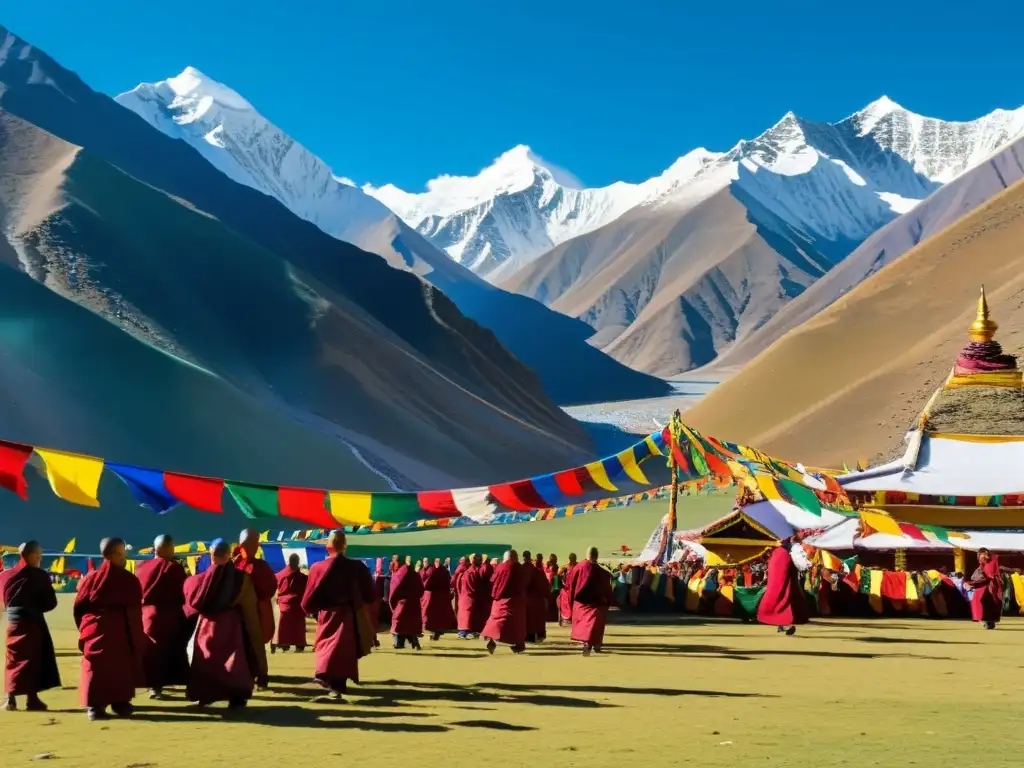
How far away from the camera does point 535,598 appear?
15219 mm

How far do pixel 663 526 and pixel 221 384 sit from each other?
2533 cm

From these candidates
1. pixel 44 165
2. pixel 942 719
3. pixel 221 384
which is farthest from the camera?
pixel 44 165

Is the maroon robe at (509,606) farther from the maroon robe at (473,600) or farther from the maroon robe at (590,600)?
the maroon robe at (473,600)

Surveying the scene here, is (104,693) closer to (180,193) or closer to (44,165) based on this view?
(44,165)

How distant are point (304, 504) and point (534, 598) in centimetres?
318

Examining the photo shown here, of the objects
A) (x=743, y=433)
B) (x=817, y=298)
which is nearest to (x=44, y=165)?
(x=743, y=433)

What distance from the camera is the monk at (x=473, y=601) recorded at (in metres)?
16.1

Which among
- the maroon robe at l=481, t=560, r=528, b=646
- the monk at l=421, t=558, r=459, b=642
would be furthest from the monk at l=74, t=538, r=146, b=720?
the monk at l=421, t=558, r=459, b=642

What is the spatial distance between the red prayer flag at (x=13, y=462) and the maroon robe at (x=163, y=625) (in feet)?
9.46

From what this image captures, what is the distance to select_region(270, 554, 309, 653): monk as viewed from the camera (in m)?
13.7

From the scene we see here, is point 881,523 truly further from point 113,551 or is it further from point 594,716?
point 113,551

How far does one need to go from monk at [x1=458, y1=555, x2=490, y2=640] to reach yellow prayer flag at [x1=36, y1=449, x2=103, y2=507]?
Result: 210 inches

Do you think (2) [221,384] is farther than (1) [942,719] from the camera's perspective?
Yes

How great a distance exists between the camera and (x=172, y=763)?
7.43 m
